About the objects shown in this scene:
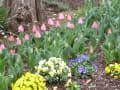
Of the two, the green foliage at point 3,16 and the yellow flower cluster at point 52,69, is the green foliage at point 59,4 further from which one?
the yellow flower cluster at point 52,69

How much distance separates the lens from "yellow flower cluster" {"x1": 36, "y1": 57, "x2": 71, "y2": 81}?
3.22 meters

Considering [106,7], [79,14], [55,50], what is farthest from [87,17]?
[55,50]

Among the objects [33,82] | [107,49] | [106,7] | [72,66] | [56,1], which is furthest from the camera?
[56,1]

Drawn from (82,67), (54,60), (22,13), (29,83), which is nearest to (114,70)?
(82,67)

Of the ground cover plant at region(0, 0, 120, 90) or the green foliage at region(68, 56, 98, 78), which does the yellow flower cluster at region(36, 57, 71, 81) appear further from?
the green foliage at region(68, 56, 98, 78)

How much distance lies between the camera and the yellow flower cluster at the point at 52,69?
3223mm

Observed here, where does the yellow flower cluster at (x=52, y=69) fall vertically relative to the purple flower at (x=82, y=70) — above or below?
above

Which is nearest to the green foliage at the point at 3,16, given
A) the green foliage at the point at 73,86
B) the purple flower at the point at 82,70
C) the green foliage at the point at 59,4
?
the purple flower at the point at 82,70

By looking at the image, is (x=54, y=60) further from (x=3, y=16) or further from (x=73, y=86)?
(x=3, y=16)

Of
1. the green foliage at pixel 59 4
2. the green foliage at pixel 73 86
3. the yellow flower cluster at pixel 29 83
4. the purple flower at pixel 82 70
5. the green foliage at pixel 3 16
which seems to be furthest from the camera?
the green foliage at pixel 59 4

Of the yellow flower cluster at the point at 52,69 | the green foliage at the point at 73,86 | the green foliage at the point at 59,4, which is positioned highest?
the green foliage at the point at 59,4

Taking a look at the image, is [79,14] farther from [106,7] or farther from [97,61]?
[97,61]

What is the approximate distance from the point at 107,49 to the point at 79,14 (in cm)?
217

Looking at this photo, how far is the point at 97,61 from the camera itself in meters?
4.10
